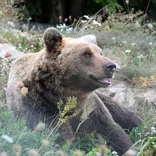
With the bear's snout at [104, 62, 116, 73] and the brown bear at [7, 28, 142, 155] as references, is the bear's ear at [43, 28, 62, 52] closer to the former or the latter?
the brown bear at [7, 28, 142, 155]

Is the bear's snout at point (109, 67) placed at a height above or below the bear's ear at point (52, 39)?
Result: below

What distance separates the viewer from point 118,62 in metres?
8.80

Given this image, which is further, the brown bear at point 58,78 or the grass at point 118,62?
the brown bear at point 58,78

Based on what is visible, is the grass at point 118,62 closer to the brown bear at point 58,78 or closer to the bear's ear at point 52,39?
the brown bear at point 58,78

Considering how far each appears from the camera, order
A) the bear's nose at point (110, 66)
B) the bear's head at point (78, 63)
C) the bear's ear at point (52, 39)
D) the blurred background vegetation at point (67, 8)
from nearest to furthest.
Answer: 1. the bear's nose at point (110, 66)
2. the bear's head at point (78, 63)
3. the bear's ear at point (52, 39)
4. the blurred background vegetation at point (67, 8)

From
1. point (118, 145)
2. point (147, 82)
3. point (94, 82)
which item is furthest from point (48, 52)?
point (147, 82)

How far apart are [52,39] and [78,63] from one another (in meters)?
0.39

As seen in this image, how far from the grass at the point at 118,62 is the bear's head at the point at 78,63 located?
628 mm

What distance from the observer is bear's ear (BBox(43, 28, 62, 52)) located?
5.62 m

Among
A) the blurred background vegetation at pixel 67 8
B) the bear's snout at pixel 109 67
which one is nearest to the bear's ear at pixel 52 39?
the bear's snout at pixel 109 67

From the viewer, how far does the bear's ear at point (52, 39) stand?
562 centimetres

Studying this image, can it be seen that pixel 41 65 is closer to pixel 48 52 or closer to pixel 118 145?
pixel 48 52

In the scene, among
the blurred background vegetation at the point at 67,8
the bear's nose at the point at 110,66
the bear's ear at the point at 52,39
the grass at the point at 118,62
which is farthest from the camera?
the blurred background vegetation at the point at 67,8

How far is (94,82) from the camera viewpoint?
217 inches
